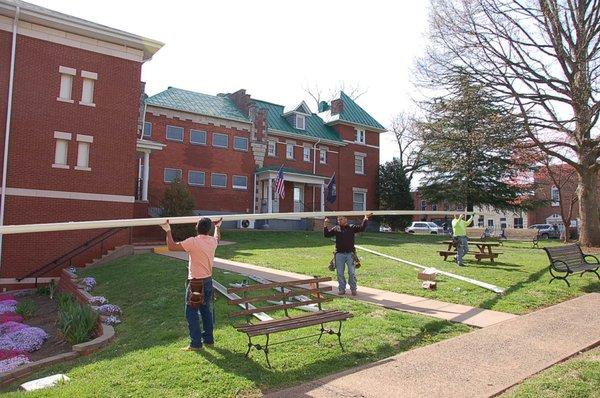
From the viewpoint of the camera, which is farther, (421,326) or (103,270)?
(103,270)

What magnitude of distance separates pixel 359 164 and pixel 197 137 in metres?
16.4

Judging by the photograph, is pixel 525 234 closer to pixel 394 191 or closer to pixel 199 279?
pixel 394 191

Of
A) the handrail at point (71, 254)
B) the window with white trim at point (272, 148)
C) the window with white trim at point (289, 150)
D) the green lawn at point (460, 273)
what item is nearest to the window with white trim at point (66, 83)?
the handrail at point (71, 254)

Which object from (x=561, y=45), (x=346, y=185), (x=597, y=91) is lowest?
(x=346, y=185)

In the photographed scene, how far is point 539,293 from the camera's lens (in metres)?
10.5

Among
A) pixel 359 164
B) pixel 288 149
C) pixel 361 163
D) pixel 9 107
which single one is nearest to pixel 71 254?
pixel 9 107

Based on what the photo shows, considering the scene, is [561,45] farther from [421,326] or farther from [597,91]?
[421,326]

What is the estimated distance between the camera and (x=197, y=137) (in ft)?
106

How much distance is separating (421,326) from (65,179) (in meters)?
16.4

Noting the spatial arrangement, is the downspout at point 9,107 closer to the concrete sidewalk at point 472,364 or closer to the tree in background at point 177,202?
the tree in background at point 177,202

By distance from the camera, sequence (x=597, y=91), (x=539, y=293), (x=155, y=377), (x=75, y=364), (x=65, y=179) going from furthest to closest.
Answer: (x=597, y=91)
(x=65, y=179)
(x=539, y=293)
(x=75, y=364)
(x=155, y=377)

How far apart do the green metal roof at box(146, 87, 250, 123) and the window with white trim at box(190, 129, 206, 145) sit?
52.5 inches

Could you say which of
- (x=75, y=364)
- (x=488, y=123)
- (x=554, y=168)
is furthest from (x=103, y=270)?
(x=554, y=168)

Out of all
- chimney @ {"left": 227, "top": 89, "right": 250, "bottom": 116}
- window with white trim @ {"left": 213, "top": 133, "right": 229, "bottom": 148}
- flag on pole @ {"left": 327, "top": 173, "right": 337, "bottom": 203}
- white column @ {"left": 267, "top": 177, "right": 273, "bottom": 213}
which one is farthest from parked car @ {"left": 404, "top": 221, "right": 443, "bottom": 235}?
window with white trim @ {"left": 213, "top": 133, "right": 229, "bottom": 148}
